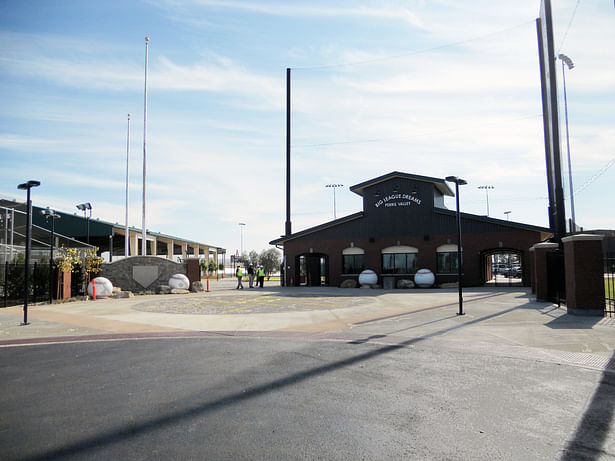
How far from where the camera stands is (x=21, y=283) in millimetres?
21453

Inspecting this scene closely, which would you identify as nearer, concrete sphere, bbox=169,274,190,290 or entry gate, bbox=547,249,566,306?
entry gate, bbox=547,249,566,306

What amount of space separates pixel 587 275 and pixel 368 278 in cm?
2024

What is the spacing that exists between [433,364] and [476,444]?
3.43 m

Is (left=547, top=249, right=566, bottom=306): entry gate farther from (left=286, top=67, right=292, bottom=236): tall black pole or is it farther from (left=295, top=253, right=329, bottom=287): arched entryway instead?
(left=286, top=67, right=292, bottom=236): tall black pole

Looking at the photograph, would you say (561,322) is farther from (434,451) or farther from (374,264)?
(374,264)

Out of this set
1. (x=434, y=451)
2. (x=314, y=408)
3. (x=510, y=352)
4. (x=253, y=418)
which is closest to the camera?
(x=434, y=451)

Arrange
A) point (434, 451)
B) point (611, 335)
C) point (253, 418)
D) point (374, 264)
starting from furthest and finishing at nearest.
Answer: point (374, 264), point (611, 335), point (253, 418), point (434, 451)

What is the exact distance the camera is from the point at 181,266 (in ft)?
102

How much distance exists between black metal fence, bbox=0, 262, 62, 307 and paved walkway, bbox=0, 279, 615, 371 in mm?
3122

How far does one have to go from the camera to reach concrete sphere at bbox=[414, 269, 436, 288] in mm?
31375

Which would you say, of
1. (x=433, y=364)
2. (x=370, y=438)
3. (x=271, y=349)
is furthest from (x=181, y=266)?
(x=370, y=438)

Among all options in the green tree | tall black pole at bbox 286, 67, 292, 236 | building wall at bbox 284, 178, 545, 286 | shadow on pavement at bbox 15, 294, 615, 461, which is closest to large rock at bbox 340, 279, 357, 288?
building wall at bbox 284, 178, 545, 286

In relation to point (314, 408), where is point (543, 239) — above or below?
above

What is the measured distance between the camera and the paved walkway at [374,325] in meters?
9.37
